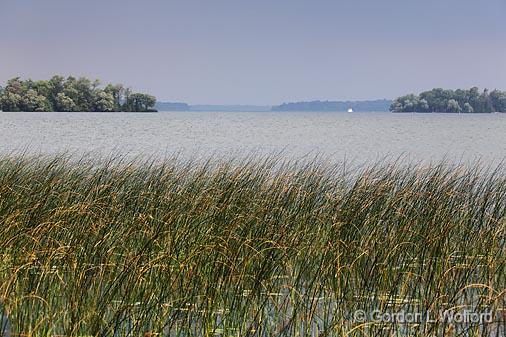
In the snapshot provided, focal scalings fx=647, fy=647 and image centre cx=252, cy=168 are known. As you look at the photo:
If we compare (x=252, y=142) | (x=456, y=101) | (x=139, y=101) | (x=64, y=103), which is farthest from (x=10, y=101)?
(x=456, y=101)

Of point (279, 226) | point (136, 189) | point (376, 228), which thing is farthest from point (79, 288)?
point (136, 189)

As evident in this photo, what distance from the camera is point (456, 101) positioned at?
403 feet

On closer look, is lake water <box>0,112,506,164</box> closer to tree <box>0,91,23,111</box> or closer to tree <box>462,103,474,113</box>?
tree <box>0,91,23,111</box>

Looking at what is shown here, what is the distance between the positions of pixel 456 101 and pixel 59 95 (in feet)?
243

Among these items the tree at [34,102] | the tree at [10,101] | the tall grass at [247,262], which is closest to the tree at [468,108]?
the tree at [34,102]

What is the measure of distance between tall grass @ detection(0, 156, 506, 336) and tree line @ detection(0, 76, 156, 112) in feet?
262

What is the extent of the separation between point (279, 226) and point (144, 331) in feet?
7.82

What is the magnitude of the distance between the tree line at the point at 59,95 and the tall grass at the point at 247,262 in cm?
7989

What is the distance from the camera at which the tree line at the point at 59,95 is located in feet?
275

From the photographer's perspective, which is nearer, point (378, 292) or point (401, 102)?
point (378, 292)

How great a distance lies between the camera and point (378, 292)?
5.41 meters

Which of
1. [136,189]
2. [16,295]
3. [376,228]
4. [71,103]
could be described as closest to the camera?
[16,295]

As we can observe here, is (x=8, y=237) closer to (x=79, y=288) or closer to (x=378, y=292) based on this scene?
(x=79, y=288)

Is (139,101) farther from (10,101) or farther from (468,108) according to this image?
(468,108)
